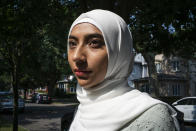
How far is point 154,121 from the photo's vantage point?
1295 mm

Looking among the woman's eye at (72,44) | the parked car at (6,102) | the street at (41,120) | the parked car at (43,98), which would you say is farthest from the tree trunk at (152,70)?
the woman's eye at (72,44)

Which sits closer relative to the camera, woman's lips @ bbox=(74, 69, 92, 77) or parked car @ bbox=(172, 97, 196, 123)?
woman's lips @ bbox=(74, 69, 92, 77)

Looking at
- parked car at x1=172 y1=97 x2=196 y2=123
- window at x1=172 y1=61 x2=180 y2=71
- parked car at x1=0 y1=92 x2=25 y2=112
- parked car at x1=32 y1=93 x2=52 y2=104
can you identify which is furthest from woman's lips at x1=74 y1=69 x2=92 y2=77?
window at x1=172 y1=61 x2=180 y2=71

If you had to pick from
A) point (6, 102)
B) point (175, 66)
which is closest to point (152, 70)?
point (6, 102)

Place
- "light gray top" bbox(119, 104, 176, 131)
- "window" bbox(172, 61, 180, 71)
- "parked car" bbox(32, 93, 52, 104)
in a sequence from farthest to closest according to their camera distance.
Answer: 1. "window" bbox(172, 61, 180, 71)
2. "parked car" bbox(32, 93, 52, 104)
3. "light gray top" bbox(119, 104, 176, 131)

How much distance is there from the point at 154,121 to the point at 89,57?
1.78 ft

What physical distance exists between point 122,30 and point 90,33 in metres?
0.21

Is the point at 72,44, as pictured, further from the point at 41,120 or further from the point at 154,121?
the point at 41,120

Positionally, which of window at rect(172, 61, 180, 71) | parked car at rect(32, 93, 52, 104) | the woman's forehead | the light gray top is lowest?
parked car at rect(32, 93, 52, 104)

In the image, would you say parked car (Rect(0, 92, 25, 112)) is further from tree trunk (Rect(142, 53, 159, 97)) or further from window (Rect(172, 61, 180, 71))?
window (Rect(172, 61, 180, 71))

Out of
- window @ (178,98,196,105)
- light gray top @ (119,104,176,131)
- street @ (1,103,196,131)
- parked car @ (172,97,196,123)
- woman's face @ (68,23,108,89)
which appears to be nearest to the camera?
light gray top @ (119,104,176,131)

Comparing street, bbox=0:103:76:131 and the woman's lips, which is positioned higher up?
the woman's lips

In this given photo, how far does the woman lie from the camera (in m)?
1.34

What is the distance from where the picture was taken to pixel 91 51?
1.45m
